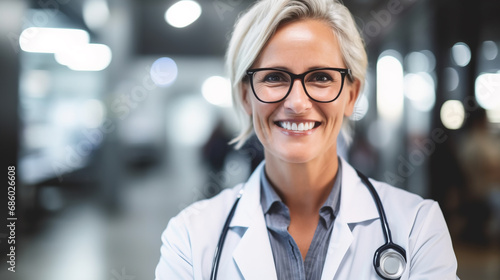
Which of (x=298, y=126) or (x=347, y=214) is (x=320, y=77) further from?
(x=347, y=214)

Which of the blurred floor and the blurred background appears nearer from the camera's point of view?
the blurred background

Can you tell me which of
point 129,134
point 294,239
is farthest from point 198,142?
point 294,239

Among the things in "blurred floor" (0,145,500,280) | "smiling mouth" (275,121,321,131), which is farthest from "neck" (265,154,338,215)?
"blurred floor" (0,145,500,280)

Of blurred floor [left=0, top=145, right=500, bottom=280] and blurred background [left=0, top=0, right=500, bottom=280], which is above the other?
blurred background [left=0, top=0, right=500, bottom=280]

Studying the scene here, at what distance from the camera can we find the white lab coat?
99 cm

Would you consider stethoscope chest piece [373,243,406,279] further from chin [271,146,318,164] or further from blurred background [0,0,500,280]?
blurred background [0,0,500,280]

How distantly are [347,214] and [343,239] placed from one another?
76 millimetres

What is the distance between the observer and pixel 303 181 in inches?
A: 43.9

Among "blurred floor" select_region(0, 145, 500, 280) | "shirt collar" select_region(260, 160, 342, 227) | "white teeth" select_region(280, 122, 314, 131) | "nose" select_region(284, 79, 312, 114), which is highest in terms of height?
"nose" select_region(284, 79, 312, 114)

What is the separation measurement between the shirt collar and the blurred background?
328 millimetres

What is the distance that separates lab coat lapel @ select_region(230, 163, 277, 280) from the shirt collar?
1.0 inches

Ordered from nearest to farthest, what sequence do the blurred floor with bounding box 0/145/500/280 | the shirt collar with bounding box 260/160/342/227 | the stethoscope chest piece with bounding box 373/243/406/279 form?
the stethoscope chest piece with bounding box 373/243/406/279
the shirt collar with bounding box 260/160/342/227
the blurred floor with bounding box 0/145/500/280

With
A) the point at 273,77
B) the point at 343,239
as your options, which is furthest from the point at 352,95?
the point at 343,239

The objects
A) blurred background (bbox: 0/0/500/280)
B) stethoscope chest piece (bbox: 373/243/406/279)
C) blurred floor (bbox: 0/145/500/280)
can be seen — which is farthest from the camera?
blurred floor (bbox: 0/145/500/280)
